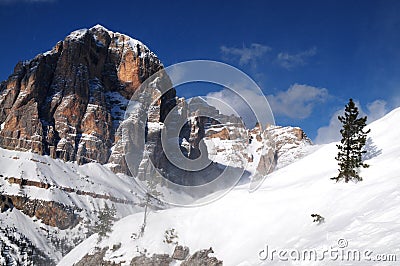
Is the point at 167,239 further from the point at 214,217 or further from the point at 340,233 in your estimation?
the point at 340,233

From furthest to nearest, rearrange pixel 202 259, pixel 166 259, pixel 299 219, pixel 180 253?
pixel 166 259 < pixel 180 253 < pixel 202 259 < pixel 299 219

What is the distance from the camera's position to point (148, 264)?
46594 mm

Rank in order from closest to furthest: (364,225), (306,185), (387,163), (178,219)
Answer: (364,225)
(387,163)
(306,185)
(178,219)

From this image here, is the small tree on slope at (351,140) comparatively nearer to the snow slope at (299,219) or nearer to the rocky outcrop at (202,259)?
the snow slope at (299,219)

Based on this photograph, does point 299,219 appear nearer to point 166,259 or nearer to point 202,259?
point 202,259

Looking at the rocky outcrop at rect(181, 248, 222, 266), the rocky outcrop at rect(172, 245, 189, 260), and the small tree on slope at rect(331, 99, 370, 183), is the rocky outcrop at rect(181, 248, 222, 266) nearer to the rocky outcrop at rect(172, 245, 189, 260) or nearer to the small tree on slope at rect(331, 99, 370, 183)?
the rocky outcrop at rect(172, 245, 189, 260)

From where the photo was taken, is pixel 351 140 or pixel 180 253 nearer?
pixel 351 140

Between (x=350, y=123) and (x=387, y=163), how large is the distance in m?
5.27

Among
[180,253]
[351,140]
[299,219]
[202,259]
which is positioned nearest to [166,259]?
[180,253]

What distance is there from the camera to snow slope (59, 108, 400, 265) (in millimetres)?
24078

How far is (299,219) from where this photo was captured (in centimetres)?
3647

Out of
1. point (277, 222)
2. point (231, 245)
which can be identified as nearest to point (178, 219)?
point (231, 245)

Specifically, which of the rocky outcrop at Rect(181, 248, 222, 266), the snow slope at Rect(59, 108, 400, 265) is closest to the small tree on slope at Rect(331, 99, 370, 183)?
the snow slope at Rect(59, 108, 400, 265)

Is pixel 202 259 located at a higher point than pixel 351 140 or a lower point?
lower
